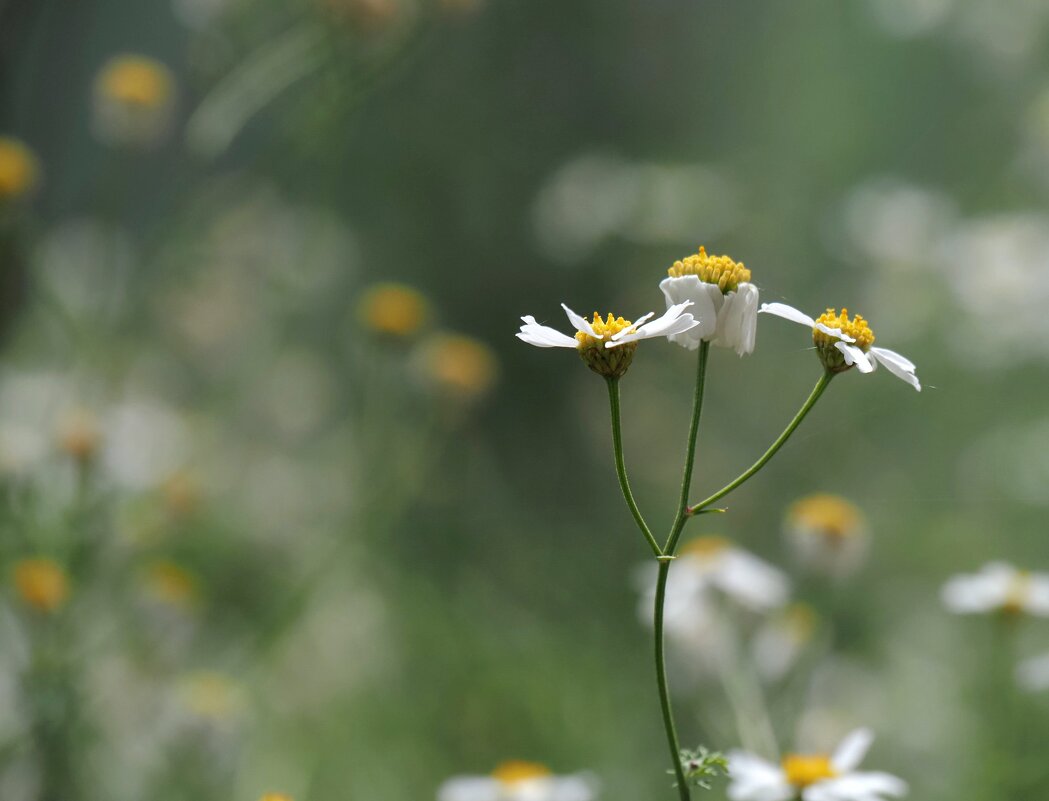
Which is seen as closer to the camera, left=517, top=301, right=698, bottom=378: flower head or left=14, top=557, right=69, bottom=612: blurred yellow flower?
left=517, top=301, right=698, bottom=378: flower head

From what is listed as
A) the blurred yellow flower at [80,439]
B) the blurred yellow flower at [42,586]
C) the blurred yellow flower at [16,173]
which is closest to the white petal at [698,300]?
the blurred yellow flower at [42,586]

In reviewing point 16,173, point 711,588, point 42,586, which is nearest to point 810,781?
point 711,588

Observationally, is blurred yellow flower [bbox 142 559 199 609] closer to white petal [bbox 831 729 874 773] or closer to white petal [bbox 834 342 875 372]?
white petal [bbox 831 729 874 773]

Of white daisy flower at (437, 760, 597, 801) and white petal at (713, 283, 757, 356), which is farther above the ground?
white petal at (713, 283, 757, 356)

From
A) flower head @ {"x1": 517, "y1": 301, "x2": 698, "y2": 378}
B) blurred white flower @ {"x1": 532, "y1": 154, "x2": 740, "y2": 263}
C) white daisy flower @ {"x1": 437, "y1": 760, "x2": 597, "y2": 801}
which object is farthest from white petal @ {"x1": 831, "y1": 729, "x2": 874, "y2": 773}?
blurred white flower @ {"x1": 532, "y1": 154, "x2": 740, "y2": 263}

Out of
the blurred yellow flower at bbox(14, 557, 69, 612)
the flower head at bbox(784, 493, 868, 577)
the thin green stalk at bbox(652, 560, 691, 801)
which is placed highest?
the blurred yellow flower at bbox(14, 557, 69, 612)

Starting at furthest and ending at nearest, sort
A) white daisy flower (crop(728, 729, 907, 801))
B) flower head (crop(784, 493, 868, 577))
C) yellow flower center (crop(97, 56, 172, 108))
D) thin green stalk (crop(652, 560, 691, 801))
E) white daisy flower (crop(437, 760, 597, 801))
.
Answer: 1. yellow flower center (crop(97, 56, 172, 108))
2. flower head (crop(784, 493, 868, 577))
3. white daisy flower (crop(437, 760, 597, 801))
4. white daisy flower (crop(728, 729, 907, 801))
5. thin green stalk (crop(652, 560, 691, 801))

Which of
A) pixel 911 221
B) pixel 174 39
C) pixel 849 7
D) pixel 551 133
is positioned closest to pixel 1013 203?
pixel 911 221

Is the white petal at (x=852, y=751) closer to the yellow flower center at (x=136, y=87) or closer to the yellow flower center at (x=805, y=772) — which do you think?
the yellow flower center at (x=805, y=772)
